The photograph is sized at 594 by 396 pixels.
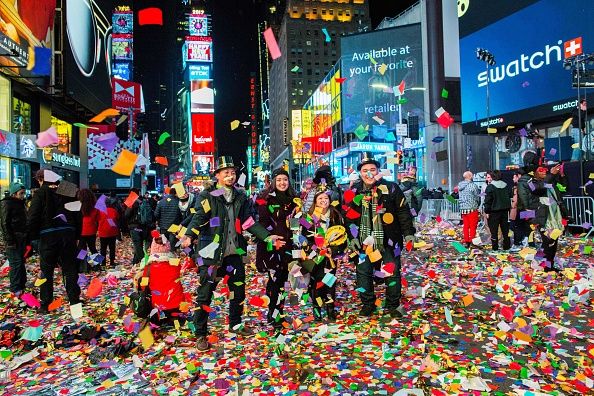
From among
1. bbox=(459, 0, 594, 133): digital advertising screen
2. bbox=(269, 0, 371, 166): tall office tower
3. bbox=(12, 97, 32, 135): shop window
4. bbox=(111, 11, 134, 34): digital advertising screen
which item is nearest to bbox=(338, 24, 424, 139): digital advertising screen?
bbox=(459, 0, 594, 133): digital advertising screen

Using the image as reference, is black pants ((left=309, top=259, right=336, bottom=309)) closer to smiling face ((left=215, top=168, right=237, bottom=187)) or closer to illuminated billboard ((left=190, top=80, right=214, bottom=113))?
smiling face ((left=215, top=168, right=237, bottom=187))

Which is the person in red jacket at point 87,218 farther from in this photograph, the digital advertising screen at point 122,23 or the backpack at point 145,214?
the digital advertising screen at point 122,23

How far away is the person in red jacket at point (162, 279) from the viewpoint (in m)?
5.22

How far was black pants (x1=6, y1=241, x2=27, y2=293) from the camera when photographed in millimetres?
7016

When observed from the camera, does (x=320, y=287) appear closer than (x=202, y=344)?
No

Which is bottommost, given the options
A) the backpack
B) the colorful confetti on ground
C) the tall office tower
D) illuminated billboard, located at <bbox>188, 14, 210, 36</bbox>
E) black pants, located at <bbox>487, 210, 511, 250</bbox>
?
the colorful confetti on ground

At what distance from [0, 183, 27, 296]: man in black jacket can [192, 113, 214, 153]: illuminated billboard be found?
10595cm

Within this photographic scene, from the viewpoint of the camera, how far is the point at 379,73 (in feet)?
152

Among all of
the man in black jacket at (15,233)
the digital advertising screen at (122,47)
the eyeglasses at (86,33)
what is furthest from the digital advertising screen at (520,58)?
the digital advertising screen at (122,47)

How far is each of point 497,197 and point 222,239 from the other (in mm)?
6599

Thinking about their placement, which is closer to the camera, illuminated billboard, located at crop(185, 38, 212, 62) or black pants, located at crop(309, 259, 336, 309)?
black pants, located at crop(309, 259, 336, 309)

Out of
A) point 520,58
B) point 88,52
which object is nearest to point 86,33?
point 88,52

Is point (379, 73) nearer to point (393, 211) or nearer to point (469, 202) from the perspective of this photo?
point (469, 202)

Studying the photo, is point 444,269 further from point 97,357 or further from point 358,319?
point 97,357
